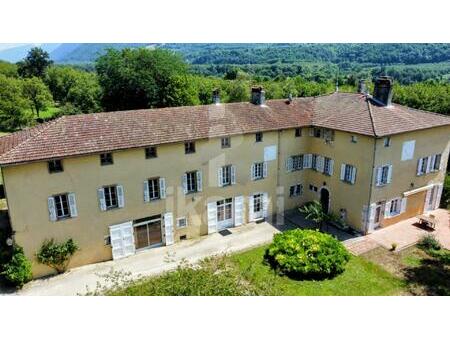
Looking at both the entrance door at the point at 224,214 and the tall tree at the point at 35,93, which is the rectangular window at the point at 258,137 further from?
the tall tree at the point at 35,93

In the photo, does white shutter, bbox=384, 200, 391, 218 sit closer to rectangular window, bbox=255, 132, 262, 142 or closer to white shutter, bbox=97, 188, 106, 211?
rectangular window, bbox=255, 132, 262, 142

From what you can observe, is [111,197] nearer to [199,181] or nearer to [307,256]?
[199,181]

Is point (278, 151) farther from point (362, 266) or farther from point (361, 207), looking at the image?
point (362, 266)

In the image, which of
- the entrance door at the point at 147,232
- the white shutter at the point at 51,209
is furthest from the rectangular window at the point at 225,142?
the white shutter at the point at 51,209

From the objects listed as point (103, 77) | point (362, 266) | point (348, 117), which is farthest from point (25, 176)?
point (103, 77)

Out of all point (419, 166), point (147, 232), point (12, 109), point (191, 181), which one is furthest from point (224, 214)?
point (12, 109)
